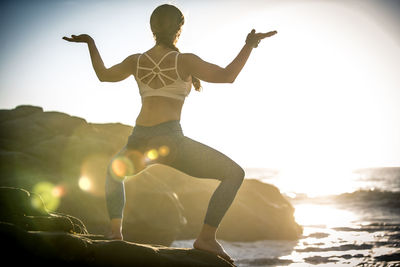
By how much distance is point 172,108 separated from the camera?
11.5 feet

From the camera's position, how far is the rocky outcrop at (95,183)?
10625mm

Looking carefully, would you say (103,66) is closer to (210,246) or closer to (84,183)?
(210,246)

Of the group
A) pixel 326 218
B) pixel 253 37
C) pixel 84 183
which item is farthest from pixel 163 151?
pixel 326 218

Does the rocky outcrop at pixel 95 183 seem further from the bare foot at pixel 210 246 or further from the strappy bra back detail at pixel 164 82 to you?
the strappy bra back detail at pixel 164 82

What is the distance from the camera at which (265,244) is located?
15680 mm

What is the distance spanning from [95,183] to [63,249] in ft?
28.1

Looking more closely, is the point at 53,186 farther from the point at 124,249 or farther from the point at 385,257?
the point at 385,257

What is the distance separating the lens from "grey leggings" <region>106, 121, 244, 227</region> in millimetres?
3402

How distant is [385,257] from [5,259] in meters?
12.4

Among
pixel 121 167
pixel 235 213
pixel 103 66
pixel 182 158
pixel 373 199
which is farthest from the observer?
pixel 373 199

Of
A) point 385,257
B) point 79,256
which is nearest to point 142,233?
point 385,257

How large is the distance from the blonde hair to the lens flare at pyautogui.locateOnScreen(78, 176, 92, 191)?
8400 mm

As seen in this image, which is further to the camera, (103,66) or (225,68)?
(103,66)

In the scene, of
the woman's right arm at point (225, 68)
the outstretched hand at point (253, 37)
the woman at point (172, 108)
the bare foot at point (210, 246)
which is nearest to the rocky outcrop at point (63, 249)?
the bare foot at point (210, 246)
